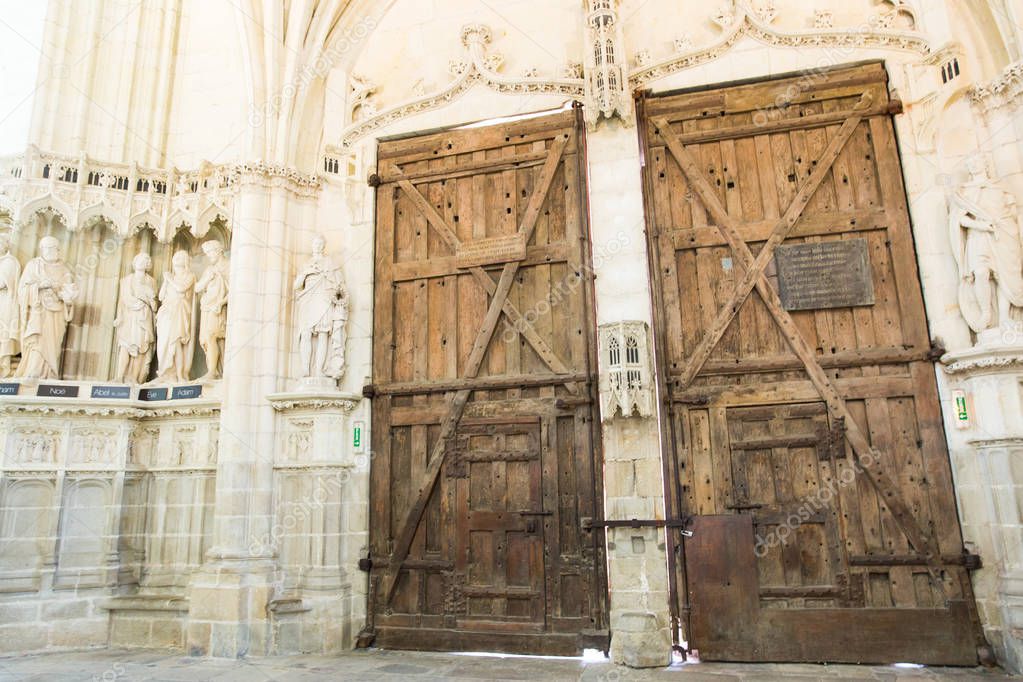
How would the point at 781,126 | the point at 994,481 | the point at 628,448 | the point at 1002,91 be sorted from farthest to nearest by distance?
the point at 781,126 → the point at 628,448 → the point at 1002,91 → the point at 994,481

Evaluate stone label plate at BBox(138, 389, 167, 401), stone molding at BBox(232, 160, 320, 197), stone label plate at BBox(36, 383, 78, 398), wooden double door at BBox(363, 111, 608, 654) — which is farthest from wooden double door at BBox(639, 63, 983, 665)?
stone label plate at BBox(36, 383, 78, 398)

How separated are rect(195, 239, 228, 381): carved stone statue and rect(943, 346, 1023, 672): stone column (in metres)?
7.52

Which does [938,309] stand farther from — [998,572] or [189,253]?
[189,253]

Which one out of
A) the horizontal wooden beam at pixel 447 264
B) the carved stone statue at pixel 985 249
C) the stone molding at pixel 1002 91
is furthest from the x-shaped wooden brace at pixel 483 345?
the stone molding at pixel 1002 91

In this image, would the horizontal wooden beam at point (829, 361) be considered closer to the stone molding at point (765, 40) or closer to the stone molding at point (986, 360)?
the stone molding at point (986, 360)

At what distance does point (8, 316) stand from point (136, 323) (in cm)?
127

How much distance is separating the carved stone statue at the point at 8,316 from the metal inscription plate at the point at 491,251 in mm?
4933

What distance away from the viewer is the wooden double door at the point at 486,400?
7219 mm

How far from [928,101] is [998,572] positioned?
4.42 metres

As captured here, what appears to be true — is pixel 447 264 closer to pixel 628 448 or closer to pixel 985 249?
pixel 628 448

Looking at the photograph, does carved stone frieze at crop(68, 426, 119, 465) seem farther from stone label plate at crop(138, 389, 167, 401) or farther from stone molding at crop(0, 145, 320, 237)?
stone molding at crop(0, 145, 320, 237)

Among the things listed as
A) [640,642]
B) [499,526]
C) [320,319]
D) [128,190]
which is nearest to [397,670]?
[499,526]

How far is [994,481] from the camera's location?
20.0ft

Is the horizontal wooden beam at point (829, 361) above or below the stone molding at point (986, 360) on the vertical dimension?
above
